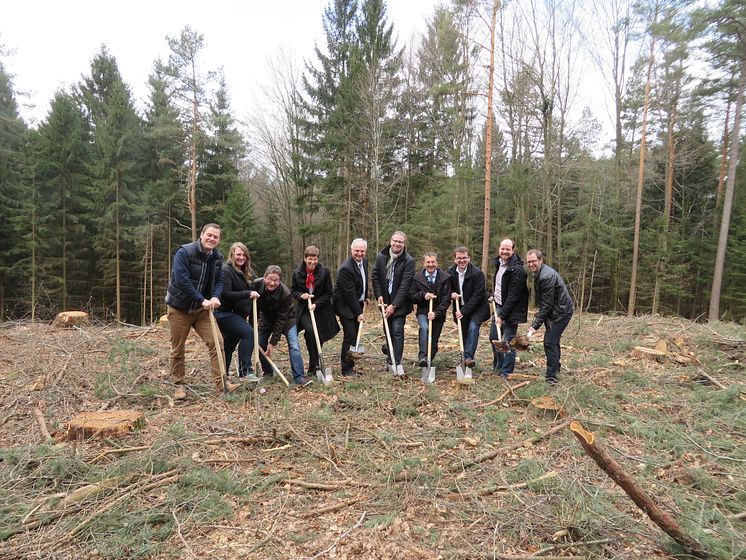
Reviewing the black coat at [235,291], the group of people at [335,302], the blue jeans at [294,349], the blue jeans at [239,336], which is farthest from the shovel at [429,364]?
the black coat at [235,291]

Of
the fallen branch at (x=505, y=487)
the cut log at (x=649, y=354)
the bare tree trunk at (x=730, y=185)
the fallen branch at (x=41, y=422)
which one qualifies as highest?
the bare tree trunk at (x=730, y=185)

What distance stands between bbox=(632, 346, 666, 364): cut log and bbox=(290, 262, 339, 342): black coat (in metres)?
5.67

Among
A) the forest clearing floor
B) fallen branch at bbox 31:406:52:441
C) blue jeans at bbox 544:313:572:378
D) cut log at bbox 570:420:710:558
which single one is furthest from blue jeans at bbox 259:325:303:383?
cut log at bbox 570:420:710:558

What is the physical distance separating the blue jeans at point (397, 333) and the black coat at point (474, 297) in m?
0.94

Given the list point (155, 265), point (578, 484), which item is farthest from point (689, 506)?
point (155, 265)

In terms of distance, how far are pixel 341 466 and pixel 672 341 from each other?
7638 mm

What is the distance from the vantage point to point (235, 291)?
535 cm

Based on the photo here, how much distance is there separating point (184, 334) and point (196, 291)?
27.8 inches

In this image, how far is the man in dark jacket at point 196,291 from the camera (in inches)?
193

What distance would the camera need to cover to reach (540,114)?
1556 centimetres

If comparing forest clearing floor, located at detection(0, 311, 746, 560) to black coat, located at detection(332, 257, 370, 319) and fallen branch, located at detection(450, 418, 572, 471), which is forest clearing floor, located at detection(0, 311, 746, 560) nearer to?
fallen branch, located at detection(450, 418, 572, 471)

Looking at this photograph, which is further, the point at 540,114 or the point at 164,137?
the point at 164,137

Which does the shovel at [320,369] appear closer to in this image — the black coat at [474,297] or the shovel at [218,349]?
the shovel at [218,349]

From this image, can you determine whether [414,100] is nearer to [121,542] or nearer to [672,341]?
[672,341]
